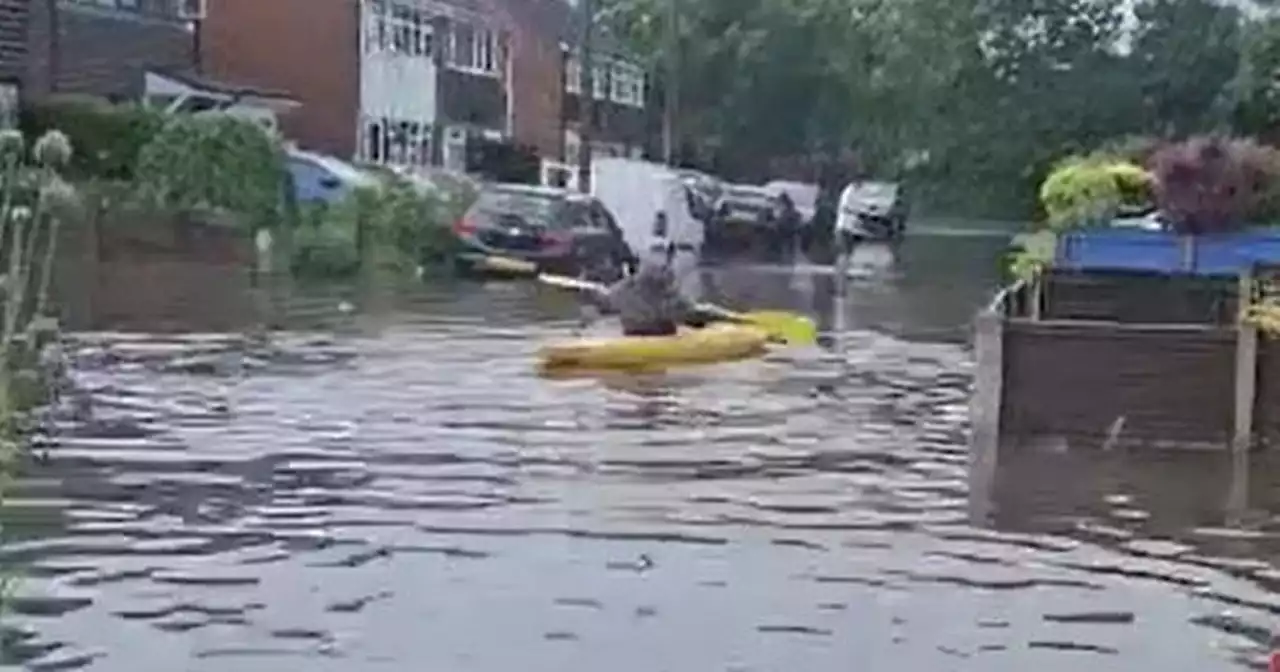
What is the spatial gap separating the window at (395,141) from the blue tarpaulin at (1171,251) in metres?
39.8

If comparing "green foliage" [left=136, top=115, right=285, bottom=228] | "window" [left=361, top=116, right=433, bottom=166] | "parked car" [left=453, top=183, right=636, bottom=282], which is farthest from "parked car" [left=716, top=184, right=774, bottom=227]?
"green foliage" [left=136, top=115, right=285, bottom=228]

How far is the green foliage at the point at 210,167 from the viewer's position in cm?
4306

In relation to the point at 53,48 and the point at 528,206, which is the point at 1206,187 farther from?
the point at 53,48

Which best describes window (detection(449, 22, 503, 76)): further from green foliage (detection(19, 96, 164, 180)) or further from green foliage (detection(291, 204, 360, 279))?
green foliage (detection(291, 204, 360, 279))

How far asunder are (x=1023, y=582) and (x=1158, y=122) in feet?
183

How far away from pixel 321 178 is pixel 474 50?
26022 millimetres

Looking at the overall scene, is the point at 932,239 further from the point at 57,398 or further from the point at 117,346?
the point at 57,398

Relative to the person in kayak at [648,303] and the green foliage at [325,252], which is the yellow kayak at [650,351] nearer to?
the person in kayak at [648,303]

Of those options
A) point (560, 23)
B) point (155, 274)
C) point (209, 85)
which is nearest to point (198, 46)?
point (209, 85)

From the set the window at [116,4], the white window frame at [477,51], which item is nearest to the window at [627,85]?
the white window frame at [477,51]

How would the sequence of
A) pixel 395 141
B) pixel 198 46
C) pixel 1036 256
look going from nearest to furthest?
1. pixel 1036 256
2. pixel 198 46
3. pixel 395 141

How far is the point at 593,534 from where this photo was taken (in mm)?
14609

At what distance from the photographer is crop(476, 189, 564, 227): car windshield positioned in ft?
149

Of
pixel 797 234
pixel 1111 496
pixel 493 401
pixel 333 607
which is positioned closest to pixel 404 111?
pixel 797 234
